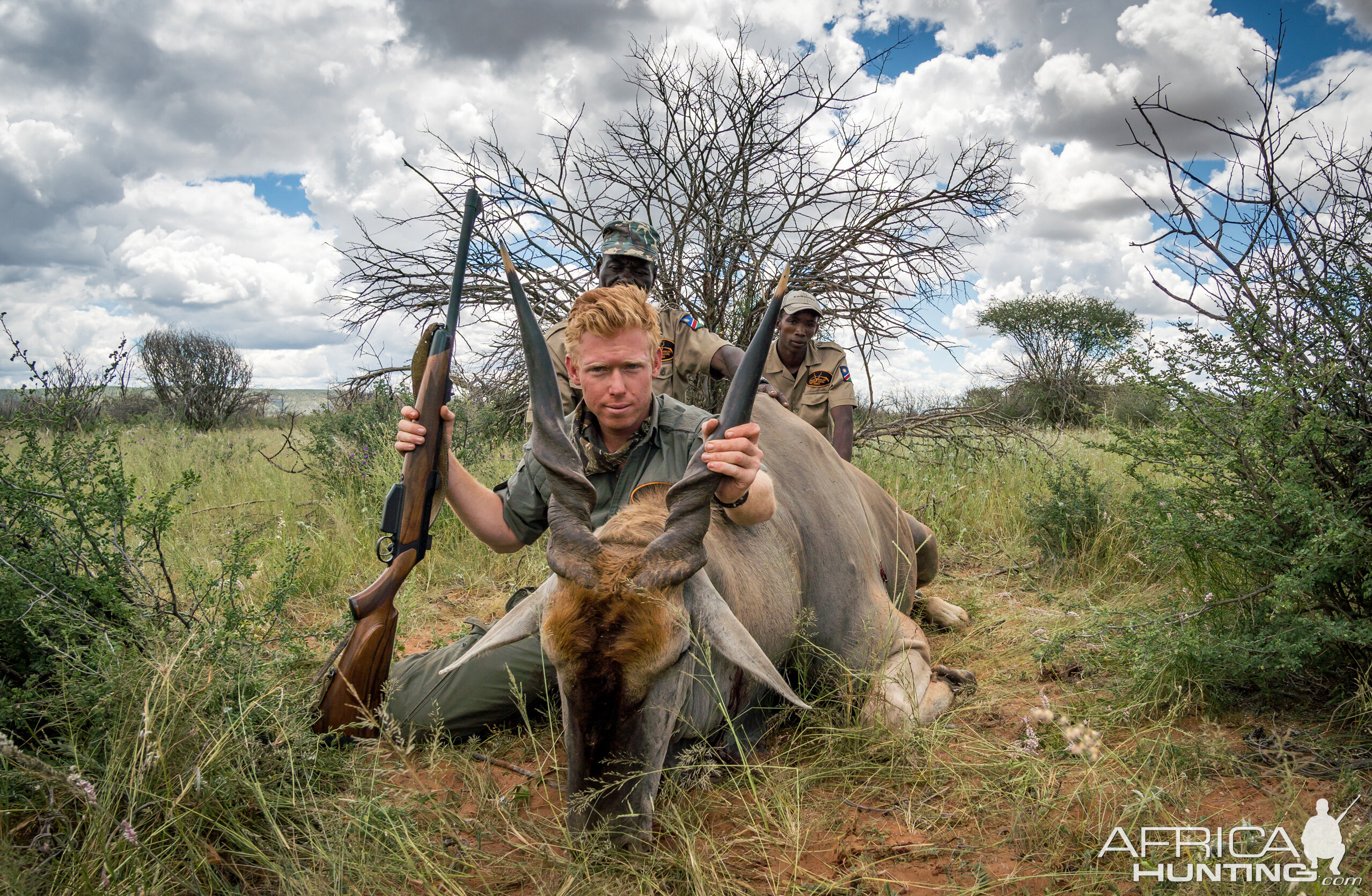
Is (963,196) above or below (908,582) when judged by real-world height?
above

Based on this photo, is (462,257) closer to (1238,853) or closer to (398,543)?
(398,543)

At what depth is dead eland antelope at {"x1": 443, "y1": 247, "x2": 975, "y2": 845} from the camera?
2.39 m

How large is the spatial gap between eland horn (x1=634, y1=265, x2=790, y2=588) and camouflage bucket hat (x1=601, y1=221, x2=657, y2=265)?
3.43 metres

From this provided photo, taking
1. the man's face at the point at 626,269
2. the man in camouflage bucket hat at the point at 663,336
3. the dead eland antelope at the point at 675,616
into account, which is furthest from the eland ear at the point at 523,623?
the man's face at the point at 626,269

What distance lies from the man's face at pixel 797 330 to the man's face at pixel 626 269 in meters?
1.49

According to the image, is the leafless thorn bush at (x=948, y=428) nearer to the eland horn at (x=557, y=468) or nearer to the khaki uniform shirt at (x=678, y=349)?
the khaki uniform shirt at (x=678, y=349)

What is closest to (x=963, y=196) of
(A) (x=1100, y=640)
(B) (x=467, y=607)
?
(A) (x=1100, y=640)

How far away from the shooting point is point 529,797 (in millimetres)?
3066

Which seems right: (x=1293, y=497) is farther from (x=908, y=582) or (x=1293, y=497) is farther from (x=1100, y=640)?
(x=908, y=582)

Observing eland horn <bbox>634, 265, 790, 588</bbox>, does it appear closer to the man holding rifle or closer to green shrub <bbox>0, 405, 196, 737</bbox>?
the man holding rifle

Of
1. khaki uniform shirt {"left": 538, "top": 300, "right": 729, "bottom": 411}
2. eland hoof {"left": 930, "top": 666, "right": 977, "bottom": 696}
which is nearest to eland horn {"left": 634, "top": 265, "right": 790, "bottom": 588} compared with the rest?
eland hoof {"left": 930, "top": 666, "right": 977, "bottom": 696}

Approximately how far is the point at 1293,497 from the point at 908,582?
211 cm

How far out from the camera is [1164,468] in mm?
3867

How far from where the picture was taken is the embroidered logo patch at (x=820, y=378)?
295 inches
